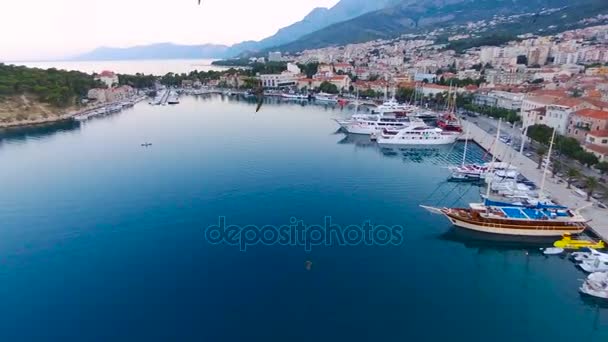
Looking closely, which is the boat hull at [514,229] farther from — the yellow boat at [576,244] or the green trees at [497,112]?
the green trees at [497,112]

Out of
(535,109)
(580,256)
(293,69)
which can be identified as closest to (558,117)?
(535,109)

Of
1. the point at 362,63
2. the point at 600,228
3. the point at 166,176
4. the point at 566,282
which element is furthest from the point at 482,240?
the point at 362,63

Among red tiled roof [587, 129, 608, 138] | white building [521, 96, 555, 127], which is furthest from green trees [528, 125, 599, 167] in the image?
white building [521, 96, 555, 127]

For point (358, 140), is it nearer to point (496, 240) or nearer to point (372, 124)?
point (372, 124)

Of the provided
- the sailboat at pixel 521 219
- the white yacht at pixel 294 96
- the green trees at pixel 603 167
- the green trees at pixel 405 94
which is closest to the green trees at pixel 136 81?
the white yacht at pixel 294 96

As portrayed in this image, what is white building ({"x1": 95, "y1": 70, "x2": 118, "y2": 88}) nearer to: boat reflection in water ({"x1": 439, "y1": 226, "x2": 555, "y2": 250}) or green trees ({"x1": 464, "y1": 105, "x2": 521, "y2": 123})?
green trees ({"x1": 464, "y1": 105, "x2": 521, "y2": 123})
